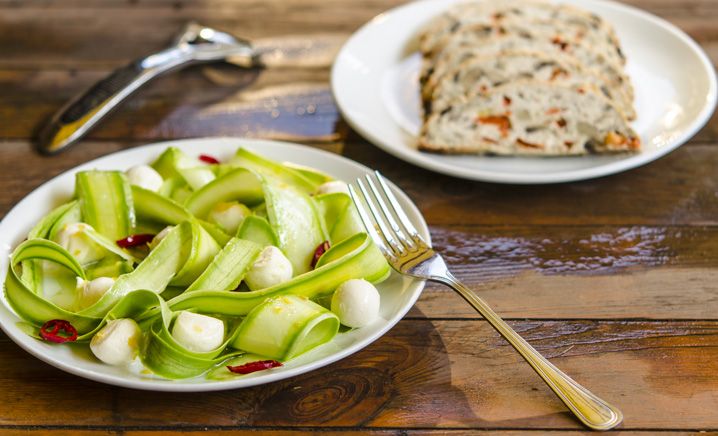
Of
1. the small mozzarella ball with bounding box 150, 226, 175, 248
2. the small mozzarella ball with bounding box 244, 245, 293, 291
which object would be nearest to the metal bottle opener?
the small mozzarella ball with bounding box 150, 226, 175, 248

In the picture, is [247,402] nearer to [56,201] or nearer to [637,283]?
[56,201]

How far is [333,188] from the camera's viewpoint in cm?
159

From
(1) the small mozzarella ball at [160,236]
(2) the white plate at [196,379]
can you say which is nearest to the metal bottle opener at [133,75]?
(2) the white plate at [196,379]

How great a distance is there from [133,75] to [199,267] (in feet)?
3.30

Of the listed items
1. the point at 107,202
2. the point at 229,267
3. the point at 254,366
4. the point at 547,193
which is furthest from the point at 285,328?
the point at 547,193

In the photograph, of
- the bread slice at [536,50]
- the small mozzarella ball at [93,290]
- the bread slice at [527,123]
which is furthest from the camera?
the bread slice at [536,50]

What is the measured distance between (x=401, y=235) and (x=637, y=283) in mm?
464

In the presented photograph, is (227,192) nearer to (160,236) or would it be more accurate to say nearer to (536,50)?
(160,236)

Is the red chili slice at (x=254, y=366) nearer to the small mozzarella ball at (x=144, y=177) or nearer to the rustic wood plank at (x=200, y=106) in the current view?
the small mozzarella ball at (x=144, y=177)

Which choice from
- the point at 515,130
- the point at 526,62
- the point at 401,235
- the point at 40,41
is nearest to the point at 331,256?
the point at 401,235

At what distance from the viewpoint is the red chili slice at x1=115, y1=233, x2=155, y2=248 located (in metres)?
1.51

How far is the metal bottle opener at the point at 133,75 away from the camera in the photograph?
2033 millimetres

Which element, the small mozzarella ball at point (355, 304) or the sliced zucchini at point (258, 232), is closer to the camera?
the small mozzarella ball at point (355, 304)

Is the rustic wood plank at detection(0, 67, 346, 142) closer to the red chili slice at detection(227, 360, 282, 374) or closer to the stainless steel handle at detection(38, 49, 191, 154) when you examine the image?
the stainless steel handle at detection(38, 49, 191, 154)
